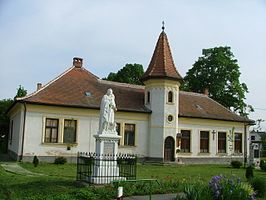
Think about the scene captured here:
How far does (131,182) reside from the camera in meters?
12.4

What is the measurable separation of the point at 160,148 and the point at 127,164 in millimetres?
15594

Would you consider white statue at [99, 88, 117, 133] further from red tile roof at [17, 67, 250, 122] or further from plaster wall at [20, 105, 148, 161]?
plaster wall at [20, 105, 148, 161]

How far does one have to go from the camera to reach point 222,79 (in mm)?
46188

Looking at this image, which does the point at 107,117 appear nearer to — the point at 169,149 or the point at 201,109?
the point at 169,149

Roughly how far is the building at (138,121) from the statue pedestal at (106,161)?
501 inches

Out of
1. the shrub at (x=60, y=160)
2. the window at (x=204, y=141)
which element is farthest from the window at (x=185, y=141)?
the shrub at (x=60, y=160)

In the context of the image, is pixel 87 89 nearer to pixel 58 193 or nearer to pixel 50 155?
pixel 50 155

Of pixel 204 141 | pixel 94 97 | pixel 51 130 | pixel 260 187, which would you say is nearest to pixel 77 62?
pixel 94 97

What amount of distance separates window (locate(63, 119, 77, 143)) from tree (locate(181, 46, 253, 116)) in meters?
23.1

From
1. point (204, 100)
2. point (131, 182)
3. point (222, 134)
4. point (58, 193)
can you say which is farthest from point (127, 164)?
point (204, 100)

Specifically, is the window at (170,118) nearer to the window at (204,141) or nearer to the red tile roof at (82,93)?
the red tile roof at (82,93)

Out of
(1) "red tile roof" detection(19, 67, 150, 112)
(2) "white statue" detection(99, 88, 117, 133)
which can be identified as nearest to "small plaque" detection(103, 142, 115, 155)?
(2) "white statue" detection(99, 88, 117, 133)

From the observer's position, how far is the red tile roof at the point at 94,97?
2666 centimetres

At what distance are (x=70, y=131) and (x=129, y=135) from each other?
5.32m
